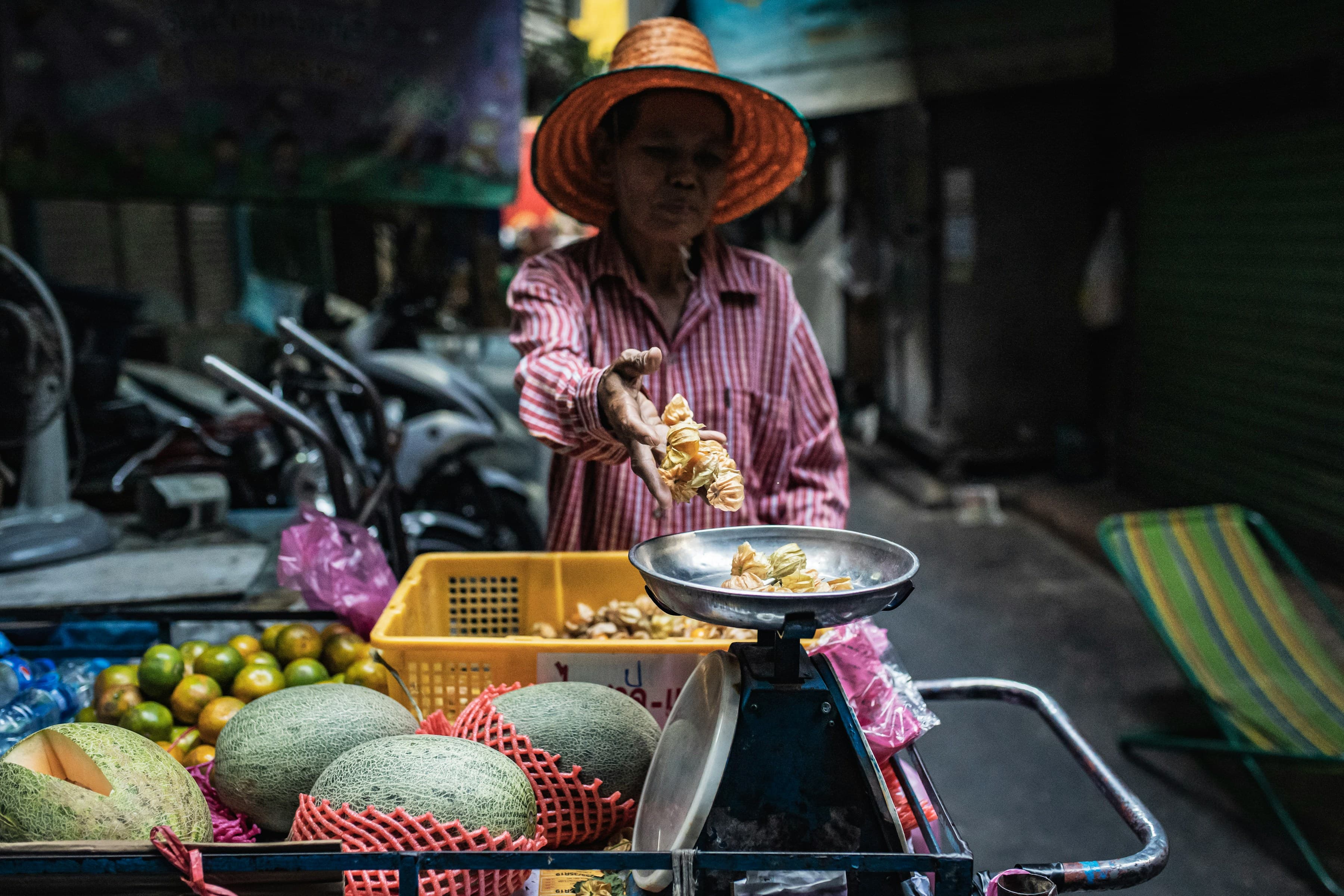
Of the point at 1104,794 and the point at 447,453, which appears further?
the point at 447,453

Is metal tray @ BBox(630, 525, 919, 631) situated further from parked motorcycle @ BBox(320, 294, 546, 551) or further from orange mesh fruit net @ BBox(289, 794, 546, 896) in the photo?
parked motorcycle @ BBox(320, 294, 546, 551)

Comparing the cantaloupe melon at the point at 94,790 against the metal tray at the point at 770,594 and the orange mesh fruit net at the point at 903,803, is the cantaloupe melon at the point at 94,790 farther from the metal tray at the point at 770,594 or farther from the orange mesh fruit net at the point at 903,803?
the orange mesh fruit net at the point at 903,803

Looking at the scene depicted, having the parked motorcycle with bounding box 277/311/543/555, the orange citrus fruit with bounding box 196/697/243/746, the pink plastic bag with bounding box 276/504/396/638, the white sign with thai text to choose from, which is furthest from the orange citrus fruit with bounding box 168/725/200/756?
the parked motorcycle with bounding box 277/311/543/555

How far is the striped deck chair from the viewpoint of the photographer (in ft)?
11.7

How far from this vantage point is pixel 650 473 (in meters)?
1.57

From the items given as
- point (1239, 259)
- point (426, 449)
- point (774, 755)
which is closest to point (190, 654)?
point (774, 755)

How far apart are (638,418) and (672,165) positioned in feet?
2.66

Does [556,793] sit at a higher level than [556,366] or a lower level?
lower

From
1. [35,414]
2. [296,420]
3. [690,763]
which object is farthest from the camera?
[35,414]

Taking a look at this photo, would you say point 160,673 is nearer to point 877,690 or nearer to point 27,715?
point 27,715

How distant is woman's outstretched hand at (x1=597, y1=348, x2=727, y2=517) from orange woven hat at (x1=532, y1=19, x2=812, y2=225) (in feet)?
2.60

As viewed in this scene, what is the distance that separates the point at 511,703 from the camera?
60.5 inches

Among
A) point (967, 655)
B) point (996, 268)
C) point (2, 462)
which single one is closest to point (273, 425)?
point (2, 462)

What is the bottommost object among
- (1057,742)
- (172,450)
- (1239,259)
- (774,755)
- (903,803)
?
(1057,742)
